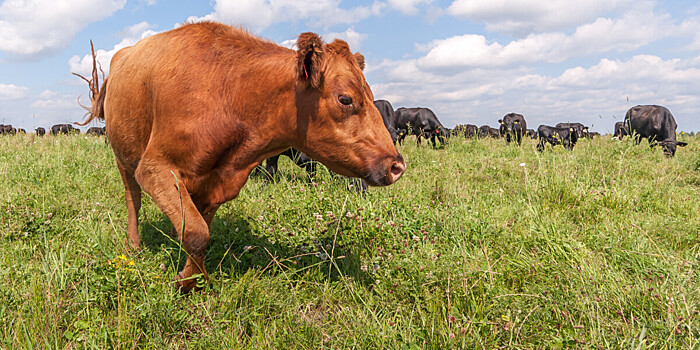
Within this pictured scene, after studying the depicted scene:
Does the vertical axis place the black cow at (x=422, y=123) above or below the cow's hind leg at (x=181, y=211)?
above

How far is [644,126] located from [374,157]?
17.3m

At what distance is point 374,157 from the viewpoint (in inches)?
107

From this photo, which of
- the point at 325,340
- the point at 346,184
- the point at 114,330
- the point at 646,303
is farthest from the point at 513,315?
the point at 346,184

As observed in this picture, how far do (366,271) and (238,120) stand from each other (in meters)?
1.48

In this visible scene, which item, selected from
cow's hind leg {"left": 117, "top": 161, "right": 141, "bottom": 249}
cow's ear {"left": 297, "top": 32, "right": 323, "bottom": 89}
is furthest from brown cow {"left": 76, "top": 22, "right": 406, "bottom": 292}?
cow's hind leg {"left": 117, "top": 161, "right": 141, "bottom": 249}

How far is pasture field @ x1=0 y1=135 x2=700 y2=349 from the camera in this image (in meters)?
2.37

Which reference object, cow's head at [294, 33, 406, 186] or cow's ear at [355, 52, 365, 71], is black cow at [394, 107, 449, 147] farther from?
cow's head at [294, 33, 406, 186]

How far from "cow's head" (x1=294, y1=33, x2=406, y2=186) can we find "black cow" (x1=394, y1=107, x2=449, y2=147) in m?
14.8

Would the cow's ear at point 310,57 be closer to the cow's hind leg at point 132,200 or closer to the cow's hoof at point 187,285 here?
the cow's hoof at point 187,285

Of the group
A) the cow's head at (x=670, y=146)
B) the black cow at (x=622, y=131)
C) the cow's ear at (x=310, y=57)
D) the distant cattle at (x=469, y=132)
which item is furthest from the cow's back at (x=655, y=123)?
the cow's ear at (x=310, y=57)

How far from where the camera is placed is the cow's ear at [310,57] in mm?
2564

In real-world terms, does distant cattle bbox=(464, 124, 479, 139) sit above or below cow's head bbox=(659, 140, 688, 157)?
above

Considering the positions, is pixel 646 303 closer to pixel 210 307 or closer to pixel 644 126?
pixel 210 307

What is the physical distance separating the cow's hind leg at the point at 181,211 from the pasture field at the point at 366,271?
110 millimetres
